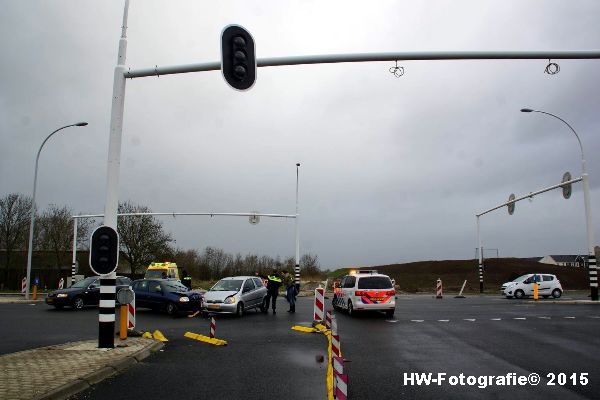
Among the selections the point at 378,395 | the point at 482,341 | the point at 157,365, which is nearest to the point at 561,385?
the point at 378,395

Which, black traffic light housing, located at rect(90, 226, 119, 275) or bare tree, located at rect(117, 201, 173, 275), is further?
bare tree, located at rect(117, 201, 173, 275)

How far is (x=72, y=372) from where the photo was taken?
321 inches

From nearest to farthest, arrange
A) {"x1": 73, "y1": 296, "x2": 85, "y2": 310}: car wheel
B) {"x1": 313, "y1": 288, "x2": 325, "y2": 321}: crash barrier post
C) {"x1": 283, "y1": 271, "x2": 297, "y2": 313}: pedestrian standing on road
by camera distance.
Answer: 1. {"x1": 313, "y1": 288, "x2": 325, "y2": 321}: crash barrier post
2. {"x1": 283, "y1": 271, "x2": 297, "y2": 313}: pedestrian standing on road
3. {"x1": 73, "y1": 296, "x2": 85, "y2": 310}: car wheel

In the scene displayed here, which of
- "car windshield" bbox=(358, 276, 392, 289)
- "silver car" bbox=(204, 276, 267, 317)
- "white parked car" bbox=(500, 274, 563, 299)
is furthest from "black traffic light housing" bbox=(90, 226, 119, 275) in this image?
"white parked car" bbox=(500, 274, 563, 299)

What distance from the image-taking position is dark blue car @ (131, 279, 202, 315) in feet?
64.8

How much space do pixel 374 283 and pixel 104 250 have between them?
11.3 metres

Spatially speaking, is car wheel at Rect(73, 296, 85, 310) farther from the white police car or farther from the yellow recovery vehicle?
the white police car

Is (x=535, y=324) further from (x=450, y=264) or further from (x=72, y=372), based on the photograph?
(x=450, y=264)

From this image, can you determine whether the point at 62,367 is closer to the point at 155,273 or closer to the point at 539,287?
the point at 155,273

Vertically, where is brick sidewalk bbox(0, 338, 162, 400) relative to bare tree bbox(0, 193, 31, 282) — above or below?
below

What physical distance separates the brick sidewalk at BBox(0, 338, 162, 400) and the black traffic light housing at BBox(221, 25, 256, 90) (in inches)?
214

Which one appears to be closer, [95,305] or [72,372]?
[72,372]

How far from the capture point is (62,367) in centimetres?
855

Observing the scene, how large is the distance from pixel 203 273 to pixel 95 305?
134 ft
